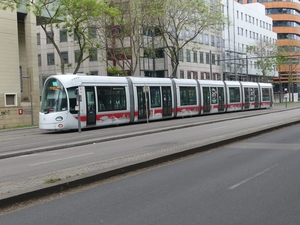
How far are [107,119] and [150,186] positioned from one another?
18.9 metres

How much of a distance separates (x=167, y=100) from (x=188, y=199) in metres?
25.7

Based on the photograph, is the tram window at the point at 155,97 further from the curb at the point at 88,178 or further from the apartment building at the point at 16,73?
the curb at the point at 88,178

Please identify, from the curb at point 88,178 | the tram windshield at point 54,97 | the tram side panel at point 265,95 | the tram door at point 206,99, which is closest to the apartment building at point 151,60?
the tram side panel at point 265,95

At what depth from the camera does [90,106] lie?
25.5 metres

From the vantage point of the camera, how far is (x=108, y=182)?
8555mm

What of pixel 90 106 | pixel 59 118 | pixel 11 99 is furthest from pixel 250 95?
pixel 59 118

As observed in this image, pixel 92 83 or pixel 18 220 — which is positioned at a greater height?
pixel 92 83

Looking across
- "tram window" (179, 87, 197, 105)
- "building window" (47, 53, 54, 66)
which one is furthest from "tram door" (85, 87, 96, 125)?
"building window" (47, 53, 54, 66)

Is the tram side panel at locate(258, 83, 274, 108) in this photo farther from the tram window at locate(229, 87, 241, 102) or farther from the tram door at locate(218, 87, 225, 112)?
the tram door at locate(218, 87, 225, 112)

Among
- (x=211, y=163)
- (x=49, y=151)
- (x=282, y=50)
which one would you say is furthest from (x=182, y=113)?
(x=282, y=50)

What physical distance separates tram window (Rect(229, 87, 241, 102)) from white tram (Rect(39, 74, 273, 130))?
438 mm

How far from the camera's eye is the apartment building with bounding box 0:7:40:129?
1373 inches

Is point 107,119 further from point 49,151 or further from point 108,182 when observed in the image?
point 108,182

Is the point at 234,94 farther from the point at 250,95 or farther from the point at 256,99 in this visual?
the point at 256,99
